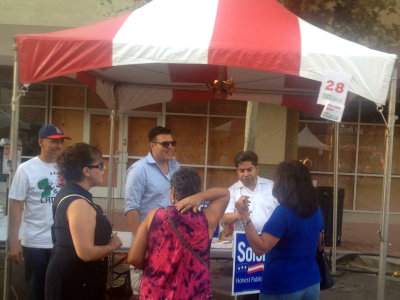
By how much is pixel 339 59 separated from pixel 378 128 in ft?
34.7

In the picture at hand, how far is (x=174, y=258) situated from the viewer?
9.54 ft

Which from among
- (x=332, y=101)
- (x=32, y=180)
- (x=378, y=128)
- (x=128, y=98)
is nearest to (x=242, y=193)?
(x=332, y=101)

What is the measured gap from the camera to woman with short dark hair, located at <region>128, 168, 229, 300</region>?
2.90 m

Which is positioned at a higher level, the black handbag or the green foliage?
the green foliage

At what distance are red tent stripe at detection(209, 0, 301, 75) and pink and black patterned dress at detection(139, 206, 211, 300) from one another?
4.58 feet

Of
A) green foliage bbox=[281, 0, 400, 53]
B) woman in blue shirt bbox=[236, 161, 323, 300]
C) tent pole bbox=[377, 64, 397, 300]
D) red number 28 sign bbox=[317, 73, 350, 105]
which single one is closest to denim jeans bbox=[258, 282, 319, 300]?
woman in blue shirt bbox=[236, 161, 323, 300]

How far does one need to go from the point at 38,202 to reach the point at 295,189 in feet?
6.75

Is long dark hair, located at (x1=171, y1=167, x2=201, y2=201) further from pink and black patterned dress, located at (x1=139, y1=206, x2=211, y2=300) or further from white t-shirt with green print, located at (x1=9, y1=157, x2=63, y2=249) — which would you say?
white t-shirt with green print, located at (x1=9, y1=157, x2=63, y2=249)

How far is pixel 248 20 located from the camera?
4.39 metres

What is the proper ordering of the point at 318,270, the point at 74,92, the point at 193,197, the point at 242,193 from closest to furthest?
1. the point at 193,197
2. the point at 318,270
3. the point at 242,193
4. the point at 74,92

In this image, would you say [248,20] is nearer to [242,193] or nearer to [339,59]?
[339,59]

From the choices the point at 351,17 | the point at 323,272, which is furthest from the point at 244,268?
the point at 351,17

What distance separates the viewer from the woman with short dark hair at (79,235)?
3020 millimetres

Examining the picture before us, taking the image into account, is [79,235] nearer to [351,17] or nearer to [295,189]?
[295,189]
